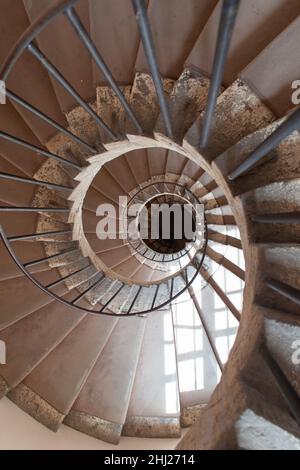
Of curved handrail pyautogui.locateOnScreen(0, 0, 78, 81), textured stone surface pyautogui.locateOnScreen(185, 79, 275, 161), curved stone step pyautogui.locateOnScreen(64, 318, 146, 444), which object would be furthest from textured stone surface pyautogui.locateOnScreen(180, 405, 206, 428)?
curved handrail pyautogui.locateOnScreen(0, 0, 78, 81)

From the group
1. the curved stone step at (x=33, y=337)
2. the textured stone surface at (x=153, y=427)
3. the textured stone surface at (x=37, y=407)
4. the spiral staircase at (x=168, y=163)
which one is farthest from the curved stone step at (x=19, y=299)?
the textured stone surface at (x=153, y=427)

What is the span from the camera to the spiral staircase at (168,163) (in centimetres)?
175

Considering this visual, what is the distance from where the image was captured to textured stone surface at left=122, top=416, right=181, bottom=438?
3.96 m

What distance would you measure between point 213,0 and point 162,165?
3.91 m

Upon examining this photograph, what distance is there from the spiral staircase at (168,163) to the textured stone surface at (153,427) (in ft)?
0.05

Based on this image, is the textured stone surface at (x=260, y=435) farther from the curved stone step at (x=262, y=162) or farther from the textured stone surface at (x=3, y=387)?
the textured stone surface at (x=3, y=387)

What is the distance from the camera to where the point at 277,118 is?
7.11 feet

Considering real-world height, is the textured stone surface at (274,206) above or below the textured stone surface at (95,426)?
above

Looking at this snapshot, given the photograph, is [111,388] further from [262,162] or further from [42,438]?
[262,162]

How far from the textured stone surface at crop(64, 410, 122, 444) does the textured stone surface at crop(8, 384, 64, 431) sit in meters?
0.14

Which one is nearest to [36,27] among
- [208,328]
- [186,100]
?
[186,100]

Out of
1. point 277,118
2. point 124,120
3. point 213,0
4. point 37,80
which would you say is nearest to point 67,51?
point 37,80

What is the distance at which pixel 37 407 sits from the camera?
376cm

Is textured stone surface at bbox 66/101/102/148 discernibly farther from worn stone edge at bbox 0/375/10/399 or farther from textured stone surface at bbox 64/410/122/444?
textured stone surface at bbox 64/410/122/444
